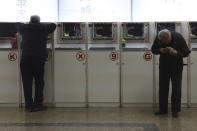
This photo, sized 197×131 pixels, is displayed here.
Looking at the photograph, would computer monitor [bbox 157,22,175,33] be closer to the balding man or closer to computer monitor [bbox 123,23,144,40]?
computer monitor [bbox 123,23,144,40]

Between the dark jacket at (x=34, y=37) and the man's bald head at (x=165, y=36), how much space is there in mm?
1843

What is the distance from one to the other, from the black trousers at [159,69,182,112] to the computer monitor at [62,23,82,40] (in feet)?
5.59

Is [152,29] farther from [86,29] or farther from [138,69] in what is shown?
[86,29]

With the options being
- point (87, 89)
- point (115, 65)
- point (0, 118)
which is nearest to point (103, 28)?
point (115, 65)

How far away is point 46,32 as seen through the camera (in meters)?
5.50

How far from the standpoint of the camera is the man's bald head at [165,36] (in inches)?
192

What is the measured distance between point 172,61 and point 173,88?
43 centimetres

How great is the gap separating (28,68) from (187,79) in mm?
2829

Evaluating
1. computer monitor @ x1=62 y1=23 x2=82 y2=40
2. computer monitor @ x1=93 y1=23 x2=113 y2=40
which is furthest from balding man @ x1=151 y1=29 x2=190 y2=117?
computer monitor @ x1=62 y1=23 x2=82 y2=40

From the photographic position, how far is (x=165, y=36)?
489 cm

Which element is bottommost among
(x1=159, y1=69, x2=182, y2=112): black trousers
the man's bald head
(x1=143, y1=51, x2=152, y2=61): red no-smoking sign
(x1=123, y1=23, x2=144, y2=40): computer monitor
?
(x1=159, y1=69, x2=182, y2=112): black trousers

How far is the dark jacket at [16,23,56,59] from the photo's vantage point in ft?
17.8

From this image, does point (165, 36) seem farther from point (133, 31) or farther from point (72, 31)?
point (72, 31)

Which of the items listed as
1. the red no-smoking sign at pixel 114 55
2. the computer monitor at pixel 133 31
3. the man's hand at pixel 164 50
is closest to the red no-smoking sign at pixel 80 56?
the red no-smoking sign at pixel 114 55
